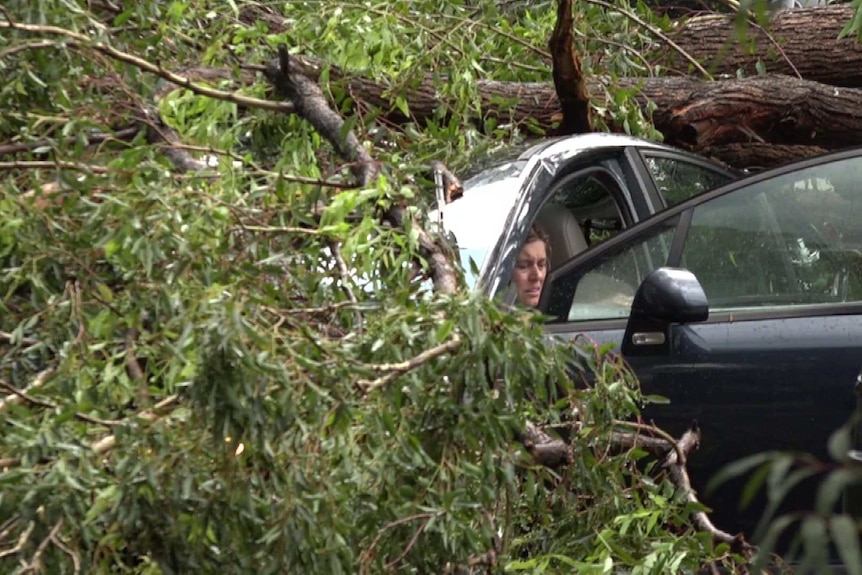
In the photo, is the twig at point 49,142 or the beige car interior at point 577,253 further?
the beige car interior at point 577,253

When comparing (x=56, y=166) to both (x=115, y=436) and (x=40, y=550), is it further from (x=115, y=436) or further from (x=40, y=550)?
(x=40, y=550)

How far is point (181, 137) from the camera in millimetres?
4570

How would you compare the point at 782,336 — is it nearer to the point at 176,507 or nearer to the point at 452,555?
the point at 452,555

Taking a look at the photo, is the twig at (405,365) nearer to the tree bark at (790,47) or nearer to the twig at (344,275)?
the twig at (344,275)

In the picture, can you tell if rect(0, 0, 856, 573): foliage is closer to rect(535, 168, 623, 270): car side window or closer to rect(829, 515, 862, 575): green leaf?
rect(535, 168, 623, 270): car side window

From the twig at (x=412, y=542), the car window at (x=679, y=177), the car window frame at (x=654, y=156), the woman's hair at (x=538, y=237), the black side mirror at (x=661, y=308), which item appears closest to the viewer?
the twig at (x=412, y=542)

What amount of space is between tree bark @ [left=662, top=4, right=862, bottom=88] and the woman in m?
2.53

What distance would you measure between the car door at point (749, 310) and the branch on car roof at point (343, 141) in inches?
42.0

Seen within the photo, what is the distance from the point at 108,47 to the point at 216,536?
1534mm

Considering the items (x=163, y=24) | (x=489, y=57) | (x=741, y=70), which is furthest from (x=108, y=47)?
(x=741, y=70)

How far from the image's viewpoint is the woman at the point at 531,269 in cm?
516

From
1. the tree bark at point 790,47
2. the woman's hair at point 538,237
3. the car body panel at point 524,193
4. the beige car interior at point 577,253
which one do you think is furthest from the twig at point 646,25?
the woman's hair at point 538,237

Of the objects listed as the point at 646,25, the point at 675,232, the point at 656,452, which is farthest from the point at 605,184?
the point at 656,452

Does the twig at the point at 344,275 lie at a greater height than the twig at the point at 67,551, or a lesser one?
greater
